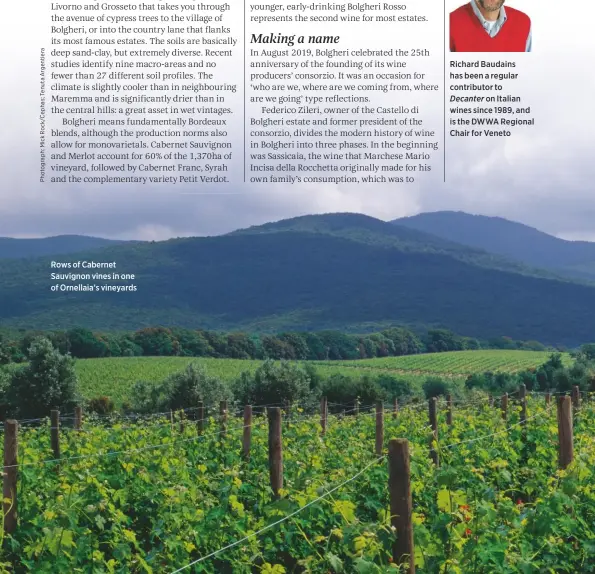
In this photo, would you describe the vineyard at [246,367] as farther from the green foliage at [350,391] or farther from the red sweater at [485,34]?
the red sweater at [485,34]

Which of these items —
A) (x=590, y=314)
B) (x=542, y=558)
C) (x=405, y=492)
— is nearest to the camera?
(x=405, y=492)

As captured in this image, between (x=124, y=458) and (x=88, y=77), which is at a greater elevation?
(x=88, y=77)

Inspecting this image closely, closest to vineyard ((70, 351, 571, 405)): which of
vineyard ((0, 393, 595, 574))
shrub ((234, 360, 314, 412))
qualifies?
shrub ((234, 360, 314, 412))

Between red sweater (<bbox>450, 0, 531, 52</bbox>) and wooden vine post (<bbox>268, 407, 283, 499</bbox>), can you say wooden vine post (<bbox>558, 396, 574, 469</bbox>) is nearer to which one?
wooden vine post (<bbox>268, 407, 283, 499</bbox>)

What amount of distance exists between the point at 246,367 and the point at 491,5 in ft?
206

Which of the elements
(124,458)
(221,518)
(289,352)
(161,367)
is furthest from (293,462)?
(289,352)

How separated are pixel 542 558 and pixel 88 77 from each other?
398 inches

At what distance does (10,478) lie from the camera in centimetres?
704

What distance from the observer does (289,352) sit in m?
101

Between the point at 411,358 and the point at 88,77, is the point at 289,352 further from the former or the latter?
the point at 88,77

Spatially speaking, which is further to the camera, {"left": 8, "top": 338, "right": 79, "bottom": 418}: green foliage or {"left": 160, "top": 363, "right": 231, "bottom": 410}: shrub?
{"left": 160, "top": 363, "right": 231, "bottom": 410}: shrub

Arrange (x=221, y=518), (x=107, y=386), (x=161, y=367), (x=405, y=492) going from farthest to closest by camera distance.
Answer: (x=161, y=367) → (x=107, y=386) → (x=221, y=518) → (x=405, y=492)

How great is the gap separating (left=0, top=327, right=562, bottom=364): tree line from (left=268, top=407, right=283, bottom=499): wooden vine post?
172ft

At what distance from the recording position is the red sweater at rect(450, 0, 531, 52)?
12.8 metres
